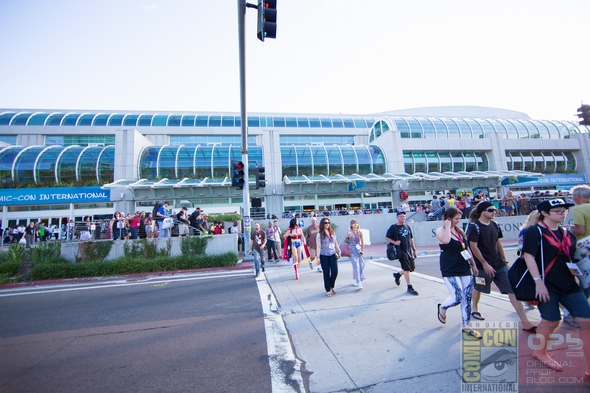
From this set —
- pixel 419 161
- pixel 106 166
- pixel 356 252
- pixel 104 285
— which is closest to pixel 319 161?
pixel 419 161

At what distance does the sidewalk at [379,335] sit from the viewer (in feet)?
9.30

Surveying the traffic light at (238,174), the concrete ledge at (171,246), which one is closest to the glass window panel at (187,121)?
the concrete ledge at (171,246)

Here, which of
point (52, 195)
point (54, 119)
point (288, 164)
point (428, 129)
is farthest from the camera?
point (54, 119)

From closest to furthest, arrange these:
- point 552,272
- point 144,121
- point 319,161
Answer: point 552,272 → point 319,161 → point 144,121

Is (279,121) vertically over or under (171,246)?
over

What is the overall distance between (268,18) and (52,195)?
88.0 feet

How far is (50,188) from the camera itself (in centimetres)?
2266

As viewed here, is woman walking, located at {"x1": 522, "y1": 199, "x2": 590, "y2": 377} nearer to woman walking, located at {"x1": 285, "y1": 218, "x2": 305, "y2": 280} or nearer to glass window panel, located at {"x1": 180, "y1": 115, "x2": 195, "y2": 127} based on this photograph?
woman walking, located at {"x1": 285, "y1": 218, "x2": 305, "y2": 280}

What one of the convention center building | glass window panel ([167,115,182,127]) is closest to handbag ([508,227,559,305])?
the convention center building

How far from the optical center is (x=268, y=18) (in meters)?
4.64

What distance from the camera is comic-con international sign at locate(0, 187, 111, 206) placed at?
22.1 metres

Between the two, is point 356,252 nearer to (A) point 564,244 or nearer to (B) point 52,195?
(A) point 564,244

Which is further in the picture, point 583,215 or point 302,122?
point 302,122

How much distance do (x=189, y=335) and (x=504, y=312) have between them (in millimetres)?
5206
